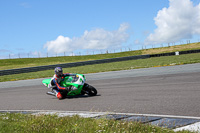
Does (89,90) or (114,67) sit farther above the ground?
(114,67)

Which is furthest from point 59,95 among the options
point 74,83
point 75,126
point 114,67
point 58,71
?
point 114,67

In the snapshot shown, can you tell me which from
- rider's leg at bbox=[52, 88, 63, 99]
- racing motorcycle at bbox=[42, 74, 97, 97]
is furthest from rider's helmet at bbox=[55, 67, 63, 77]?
rider's leg at bbox=[52, 88, 63, 99]

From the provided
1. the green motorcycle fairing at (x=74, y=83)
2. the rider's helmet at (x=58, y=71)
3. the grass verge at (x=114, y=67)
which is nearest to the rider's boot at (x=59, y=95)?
the green motorcycle fairing at (x=74, y=83)

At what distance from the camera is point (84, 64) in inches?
1474

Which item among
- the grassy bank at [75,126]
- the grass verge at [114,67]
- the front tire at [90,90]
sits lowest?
the grassy bank at [75,126]

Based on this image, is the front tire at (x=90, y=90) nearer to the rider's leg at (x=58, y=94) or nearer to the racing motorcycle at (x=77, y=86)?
the racing motorcycle at (x=77, y=86)

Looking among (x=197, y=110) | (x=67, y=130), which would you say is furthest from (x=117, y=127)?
(x=197, y=110)

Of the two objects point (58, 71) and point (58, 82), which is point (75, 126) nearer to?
point (58, 71)

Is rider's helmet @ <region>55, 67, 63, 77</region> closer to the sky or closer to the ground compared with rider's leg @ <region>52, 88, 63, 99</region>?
closer to the sky

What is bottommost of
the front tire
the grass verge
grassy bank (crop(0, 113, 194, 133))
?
grassy bank (crop(0, 113, 194, 133))

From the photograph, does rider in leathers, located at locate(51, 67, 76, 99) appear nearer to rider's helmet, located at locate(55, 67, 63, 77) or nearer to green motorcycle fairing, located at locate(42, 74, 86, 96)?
rider's helmet, located at locate(55, 67, 63, 77)

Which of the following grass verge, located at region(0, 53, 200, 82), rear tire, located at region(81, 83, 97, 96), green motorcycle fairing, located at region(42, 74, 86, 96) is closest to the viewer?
green motorcycle fairing, located at region(42, 74, 86, 96)

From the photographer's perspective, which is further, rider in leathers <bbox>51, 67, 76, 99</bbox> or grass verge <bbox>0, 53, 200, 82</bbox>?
grass verge <bbox>0, 53, 200, 82</bbox>

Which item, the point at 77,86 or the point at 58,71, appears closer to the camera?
the point at 77,86
